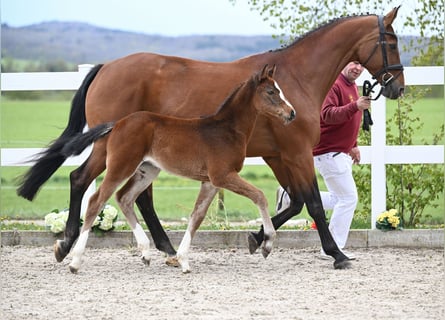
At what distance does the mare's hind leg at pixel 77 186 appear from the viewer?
6965mm

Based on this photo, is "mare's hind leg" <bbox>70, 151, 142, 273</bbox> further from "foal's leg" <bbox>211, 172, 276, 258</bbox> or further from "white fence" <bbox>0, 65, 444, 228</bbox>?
"white fence" <bbox>0, 65, 444, 228</bbox>

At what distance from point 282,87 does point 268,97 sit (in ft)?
1.87

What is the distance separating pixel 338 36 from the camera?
24.2 ft

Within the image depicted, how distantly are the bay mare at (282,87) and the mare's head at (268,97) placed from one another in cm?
42

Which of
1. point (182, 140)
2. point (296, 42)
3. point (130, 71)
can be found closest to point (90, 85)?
point (130, 71)

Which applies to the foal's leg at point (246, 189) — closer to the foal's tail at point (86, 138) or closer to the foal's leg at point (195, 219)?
the foal's leg at point (195, 219)

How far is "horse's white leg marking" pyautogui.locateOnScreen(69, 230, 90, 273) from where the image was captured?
21.8 feet

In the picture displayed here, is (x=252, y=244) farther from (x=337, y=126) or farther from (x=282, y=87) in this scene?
(x=282, y=87)

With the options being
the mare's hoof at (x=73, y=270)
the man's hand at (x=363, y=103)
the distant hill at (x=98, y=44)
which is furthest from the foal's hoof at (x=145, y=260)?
the distant hill at (x=98, y=44)

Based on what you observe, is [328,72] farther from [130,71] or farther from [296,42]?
[130,71]

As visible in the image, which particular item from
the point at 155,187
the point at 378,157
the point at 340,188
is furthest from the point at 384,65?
the point at 155,187

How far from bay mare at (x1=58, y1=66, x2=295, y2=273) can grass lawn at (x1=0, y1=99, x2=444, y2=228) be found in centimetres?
101

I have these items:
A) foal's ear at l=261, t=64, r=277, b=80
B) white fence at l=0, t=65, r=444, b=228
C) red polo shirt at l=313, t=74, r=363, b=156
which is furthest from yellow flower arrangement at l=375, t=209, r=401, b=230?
foal's ear at l=261, t=64, r=277, b=80

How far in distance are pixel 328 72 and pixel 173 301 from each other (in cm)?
258
